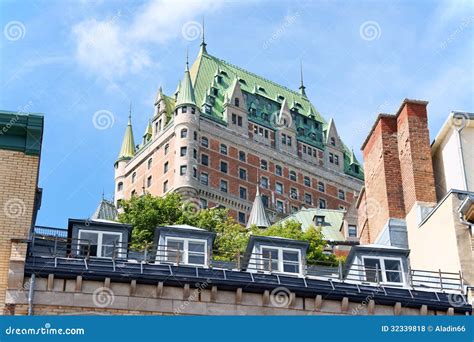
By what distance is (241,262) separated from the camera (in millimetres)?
33406

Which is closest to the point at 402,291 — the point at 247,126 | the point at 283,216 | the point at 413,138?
the point at 413,138

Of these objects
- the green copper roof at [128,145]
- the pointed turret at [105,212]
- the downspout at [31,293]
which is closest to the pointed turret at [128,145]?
the green copper roof at [128,145]

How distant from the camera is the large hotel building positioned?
441 ft

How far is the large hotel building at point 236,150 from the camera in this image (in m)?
134

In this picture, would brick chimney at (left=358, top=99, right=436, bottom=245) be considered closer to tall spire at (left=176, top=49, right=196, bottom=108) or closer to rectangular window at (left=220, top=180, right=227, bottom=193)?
rectangular window at (left=220, top=180, right=227, bottom=193)

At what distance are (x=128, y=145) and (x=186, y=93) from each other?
49.5 ft

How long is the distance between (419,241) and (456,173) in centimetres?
319

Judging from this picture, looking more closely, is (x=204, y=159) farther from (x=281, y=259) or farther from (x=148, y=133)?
(x=281, y=259)

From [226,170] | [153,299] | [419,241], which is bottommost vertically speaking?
[153,299]

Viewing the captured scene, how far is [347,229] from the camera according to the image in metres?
112

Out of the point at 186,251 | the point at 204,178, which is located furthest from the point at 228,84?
the point at 186,251

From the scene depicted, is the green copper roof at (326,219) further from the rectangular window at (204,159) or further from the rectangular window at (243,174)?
the rectangular window at (204,159)

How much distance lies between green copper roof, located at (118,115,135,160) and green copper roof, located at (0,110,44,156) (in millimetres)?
117237

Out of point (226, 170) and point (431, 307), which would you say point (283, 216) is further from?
point (431, 307)
